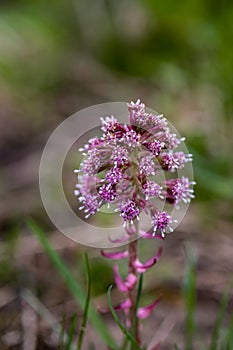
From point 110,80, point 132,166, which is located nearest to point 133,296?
point 132,166

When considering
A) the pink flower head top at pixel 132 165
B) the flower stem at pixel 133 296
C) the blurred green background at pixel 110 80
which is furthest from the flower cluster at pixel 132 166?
the blurred green background at pixel 110 80

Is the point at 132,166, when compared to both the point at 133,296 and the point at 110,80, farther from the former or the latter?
the point at 110,80

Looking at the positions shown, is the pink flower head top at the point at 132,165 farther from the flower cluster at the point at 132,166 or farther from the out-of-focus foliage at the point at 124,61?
the out-of-focus foliage at the point at 124,61

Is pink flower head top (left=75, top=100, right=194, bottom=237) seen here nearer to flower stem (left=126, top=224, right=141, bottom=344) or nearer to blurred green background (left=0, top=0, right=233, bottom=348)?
flower stem (left=126, top=224, right=141, bottom=344)

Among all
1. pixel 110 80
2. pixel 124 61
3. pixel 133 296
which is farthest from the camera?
pixel 124 61

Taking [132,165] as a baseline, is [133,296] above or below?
below

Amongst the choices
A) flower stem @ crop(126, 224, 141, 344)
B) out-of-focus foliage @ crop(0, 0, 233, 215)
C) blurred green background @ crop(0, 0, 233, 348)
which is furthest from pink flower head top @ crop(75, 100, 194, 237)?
out-of-focus foliage @ crop(0, 0, 233, 215)
